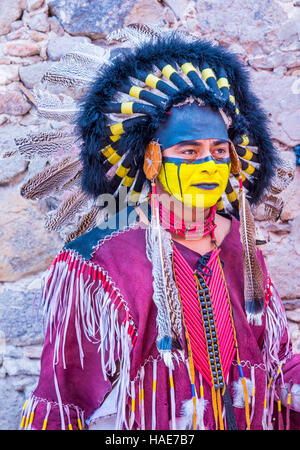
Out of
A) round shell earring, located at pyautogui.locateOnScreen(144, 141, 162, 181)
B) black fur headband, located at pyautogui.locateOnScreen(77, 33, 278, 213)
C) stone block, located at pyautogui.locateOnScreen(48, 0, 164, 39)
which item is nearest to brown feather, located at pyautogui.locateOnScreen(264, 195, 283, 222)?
black fur headband, located at pyautogui.locateOnScreen(77, 33, 278, 213)

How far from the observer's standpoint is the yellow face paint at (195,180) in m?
1.44

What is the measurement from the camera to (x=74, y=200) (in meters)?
1.77

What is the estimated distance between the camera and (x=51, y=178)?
5.68 ft

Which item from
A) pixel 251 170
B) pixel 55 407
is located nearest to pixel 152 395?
pixel 55 407

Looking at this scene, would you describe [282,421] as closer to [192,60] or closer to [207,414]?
[207,414]

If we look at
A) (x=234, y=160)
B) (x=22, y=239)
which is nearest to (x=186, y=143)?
(x=234, y=160)

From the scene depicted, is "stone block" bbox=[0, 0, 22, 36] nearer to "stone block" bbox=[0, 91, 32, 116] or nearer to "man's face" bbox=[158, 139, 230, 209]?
"stone block" bbox=[0, 91, 32, 116]

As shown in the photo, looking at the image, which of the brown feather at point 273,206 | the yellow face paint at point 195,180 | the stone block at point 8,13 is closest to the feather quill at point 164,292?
the yellow face paint at point 195,180

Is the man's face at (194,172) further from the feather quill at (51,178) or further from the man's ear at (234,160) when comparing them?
the feather quill at (51,178)

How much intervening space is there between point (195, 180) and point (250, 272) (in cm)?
36

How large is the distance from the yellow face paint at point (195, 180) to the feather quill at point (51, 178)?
0.42m

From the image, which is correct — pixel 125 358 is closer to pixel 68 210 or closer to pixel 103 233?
pixel 103 233

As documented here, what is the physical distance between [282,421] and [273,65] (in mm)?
1506

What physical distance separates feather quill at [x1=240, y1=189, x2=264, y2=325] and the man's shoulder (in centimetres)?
37
